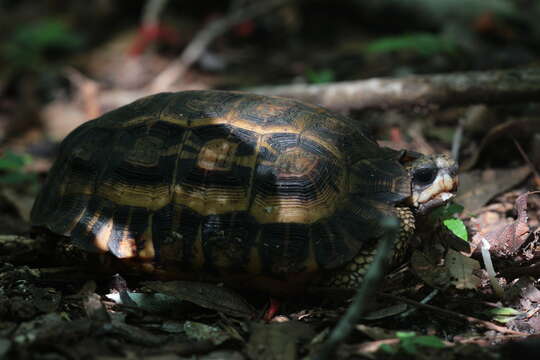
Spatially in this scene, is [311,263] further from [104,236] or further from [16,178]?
[16,178]

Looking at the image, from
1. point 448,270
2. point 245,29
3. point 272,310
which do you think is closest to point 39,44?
point 245,29

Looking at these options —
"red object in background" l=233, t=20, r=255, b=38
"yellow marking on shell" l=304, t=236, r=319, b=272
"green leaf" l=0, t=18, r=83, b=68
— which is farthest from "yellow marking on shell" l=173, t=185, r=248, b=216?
"green leaf" l=0, t=18, r=83, b=68

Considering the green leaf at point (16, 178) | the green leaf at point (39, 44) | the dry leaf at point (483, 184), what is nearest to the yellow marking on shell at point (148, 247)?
the dry leaf at point (483, 184)

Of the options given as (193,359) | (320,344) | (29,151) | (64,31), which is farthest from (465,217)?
(64,31)

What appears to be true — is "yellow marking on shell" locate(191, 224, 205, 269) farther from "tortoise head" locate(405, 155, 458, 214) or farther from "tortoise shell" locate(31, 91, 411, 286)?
"tortoise head" locate(405, 155, 458, 214)

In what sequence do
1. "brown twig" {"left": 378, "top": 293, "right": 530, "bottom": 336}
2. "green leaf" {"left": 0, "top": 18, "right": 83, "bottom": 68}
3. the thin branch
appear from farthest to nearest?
"green leaf" {"left": 0, "top": 18, "right": 83, "bottom": 68}, "brown twig" {"left": 378, "top": 293, "right": 530, "bottom": 336}, the thin branch

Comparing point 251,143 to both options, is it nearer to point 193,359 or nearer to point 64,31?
point 193,359
